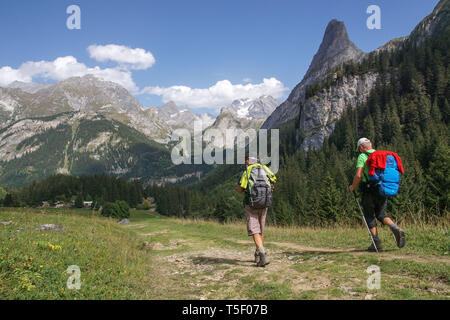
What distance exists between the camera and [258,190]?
27.8 ft

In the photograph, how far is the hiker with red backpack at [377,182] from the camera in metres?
7.68

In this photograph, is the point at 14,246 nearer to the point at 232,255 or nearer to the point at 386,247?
the point at 232,255

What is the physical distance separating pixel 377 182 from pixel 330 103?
183445 millimetres

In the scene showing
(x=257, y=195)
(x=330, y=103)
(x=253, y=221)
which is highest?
(x=330, y=103)

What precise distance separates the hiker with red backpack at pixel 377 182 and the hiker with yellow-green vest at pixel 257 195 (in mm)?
2526

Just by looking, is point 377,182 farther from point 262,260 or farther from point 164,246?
point 164,246

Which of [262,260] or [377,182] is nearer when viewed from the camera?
[377,182]

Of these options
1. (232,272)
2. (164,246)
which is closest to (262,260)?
(232,272)

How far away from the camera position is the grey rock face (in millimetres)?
164875

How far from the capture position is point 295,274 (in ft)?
23.5

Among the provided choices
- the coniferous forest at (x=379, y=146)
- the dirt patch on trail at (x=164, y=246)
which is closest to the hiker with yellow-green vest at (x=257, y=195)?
the dirt patch on trail at (x=164, y=246)

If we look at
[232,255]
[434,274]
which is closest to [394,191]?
[434,274]

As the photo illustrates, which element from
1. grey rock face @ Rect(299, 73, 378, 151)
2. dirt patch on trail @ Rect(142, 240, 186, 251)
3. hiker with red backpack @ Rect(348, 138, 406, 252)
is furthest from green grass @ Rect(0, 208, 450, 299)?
grey rock face @ Rect(299, 73, 378, 151)
